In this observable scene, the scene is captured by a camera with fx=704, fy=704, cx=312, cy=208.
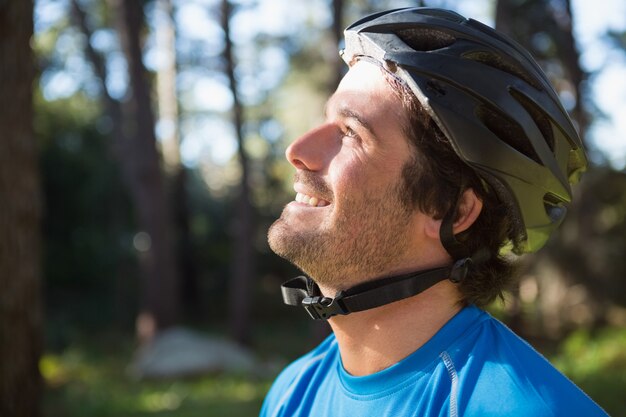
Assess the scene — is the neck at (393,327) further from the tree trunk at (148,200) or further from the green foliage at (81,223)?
the green foliage at (81,223)

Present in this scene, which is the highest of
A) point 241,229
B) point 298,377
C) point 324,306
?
point 324,306

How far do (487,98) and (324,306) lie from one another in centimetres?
77

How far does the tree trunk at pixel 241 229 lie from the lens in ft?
57.3

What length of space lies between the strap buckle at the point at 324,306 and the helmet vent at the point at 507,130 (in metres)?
0.69

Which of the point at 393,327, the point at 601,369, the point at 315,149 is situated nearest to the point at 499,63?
the point at 315,149

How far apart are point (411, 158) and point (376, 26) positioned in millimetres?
459

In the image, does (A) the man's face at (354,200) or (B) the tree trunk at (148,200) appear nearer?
(A) the man's face at (354,200)

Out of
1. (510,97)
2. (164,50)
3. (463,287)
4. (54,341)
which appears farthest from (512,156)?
(164,50)

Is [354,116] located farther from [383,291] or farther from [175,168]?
[175,168]

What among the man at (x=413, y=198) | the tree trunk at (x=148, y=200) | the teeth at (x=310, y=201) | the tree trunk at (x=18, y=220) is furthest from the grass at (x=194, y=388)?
the teeth at (x=310, y=201)

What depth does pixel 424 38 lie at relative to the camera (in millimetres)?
2201

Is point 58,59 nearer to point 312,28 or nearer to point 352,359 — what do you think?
point 312,28

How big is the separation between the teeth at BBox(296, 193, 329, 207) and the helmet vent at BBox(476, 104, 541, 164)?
526mm

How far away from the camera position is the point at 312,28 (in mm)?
25938
